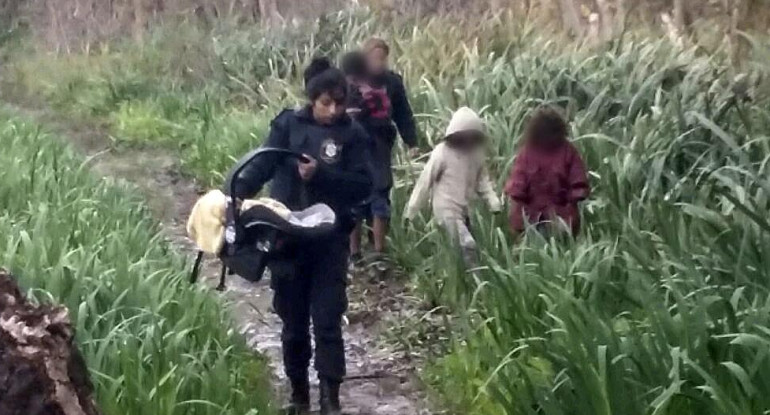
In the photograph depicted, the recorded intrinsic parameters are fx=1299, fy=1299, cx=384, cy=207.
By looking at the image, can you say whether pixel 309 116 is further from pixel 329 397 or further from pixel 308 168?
pixel 329 397

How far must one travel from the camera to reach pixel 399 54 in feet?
42.9

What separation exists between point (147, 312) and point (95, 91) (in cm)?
1367

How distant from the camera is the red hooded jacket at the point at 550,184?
6336 mm

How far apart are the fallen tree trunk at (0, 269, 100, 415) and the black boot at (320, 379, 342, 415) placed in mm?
1971

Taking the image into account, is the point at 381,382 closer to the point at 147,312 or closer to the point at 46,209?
the point at 147,312

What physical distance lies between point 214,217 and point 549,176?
201cm

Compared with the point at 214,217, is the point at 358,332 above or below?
below

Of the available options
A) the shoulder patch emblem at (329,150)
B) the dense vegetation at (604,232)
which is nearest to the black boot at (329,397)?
the dense vegetation at (604,232)

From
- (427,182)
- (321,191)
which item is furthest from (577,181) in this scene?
(321,191)

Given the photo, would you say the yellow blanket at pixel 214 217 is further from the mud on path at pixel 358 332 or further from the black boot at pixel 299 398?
the mud on path at pixel 358 332

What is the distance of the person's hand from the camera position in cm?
507

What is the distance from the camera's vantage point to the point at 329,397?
5.41m

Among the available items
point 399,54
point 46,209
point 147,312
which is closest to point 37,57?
point 399,54

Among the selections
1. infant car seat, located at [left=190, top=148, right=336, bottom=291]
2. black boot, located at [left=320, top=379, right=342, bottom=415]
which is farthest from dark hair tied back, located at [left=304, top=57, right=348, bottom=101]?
black boot, located at [left=320, top=379, right=342, bottom=415]
